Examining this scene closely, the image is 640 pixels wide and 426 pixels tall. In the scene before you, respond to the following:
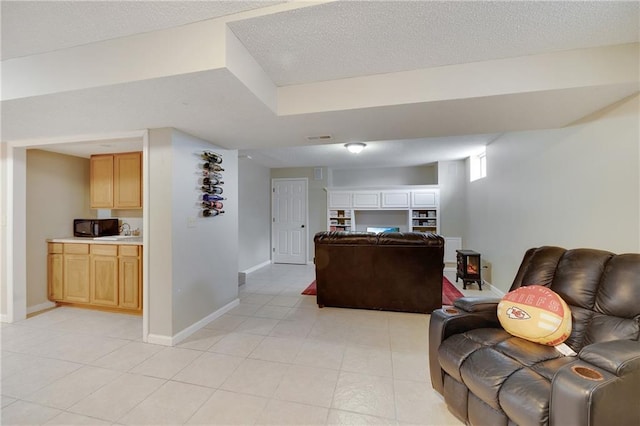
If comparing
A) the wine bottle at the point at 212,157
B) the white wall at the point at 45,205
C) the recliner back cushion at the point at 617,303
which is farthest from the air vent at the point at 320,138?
the white wall at the point at 45,205

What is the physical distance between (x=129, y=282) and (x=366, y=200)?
4.81 meters

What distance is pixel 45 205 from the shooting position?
3477mm

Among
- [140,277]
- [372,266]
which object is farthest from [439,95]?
[140,277]

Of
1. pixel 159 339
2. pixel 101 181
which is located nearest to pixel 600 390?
pixel 159 339

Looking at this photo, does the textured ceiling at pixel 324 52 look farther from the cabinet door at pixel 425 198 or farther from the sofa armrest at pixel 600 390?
the cabinet door at pixel 425 198

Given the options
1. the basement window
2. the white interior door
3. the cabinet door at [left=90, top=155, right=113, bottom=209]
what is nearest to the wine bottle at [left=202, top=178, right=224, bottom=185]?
the cabinet door at [left=90, top=155, right=113, bottom=209]

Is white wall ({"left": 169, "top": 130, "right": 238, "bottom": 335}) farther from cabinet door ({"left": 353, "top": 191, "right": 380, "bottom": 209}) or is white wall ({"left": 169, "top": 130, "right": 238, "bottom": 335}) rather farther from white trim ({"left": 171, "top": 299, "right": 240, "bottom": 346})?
cabinet door ({"left": 353, "top": 191, "right": 380, "bottom": 209})

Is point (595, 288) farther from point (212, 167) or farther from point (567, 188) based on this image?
point (212, 167)

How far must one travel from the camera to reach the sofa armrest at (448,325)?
1.76 metres

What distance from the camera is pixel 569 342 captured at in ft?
5.41

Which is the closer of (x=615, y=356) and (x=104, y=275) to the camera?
(x=615, y=356)

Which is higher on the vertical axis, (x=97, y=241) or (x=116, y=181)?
(x=116, y=181)

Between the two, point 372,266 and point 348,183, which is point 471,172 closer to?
point 348,183

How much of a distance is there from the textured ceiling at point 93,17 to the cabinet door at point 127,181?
196 centimetres
